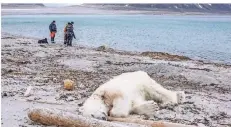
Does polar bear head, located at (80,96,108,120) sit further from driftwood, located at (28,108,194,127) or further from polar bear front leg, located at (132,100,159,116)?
polar bear front leg, located at (132,100,159,116)

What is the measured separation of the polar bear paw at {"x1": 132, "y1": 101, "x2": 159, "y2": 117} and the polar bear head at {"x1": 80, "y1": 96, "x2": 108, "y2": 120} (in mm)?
572

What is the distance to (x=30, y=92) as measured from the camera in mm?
8469

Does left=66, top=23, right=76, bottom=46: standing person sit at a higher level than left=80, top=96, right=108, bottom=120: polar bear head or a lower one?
lower

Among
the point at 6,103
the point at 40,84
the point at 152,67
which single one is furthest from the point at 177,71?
the point at 6,103

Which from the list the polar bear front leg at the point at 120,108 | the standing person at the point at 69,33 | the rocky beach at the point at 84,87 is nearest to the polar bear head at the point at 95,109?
the polar bear front leg at the point at 120,108

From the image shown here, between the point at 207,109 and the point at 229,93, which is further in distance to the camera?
the point at 229,93

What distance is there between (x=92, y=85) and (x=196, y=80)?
3.46 meters

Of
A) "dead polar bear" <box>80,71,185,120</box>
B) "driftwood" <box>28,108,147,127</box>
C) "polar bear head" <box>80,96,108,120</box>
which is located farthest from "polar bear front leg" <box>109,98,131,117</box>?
"driftwood" <box>28,108,147,127</box>

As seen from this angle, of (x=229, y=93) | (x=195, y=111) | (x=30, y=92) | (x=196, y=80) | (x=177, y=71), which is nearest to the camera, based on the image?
(x=195, y=111)

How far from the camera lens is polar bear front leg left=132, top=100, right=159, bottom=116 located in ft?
22.8

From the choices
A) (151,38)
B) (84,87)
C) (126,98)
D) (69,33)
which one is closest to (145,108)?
(126,98)

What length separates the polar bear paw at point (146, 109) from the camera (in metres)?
6.95

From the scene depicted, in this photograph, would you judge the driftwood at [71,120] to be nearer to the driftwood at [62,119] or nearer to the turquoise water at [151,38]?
the driftwood at [62,119]

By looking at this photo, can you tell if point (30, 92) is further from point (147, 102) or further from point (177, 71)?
point (177, 71)
